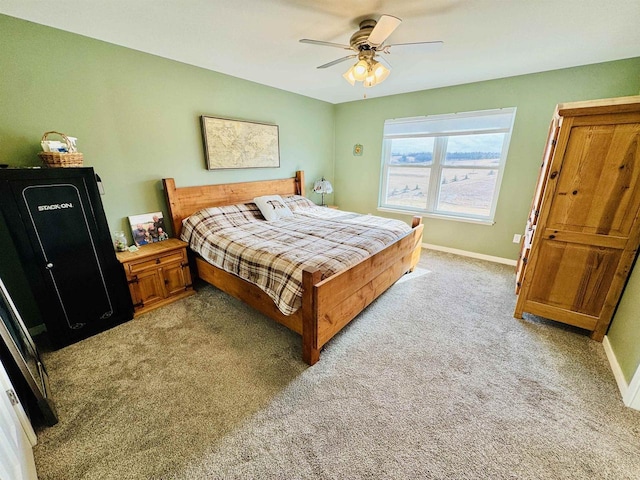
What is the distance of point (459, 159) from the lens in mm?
3680

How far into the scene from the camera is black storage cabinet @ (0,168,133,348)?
1.73 meters

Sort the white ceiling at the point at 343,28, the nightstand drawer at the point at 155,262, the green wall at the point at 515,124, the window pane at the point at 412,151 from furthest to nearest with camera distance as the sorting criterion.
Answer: the window pane at the point at 412,151 < the green wall at the point at 515,124 < the nightstand drawer at the point at 155,262 < the white ceiling at the point at 343,28

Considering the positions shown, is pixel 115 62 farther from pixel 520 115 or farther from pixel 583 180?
pixel 520 115

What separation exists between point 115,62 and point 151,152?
0.79 metres

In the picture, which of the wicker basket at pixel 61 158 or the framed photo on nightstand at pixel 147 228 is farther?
the framed photo on nightstand at pixel 147 228

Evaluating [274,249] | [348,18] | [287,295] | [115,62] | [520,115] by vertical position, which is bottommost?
[287,295]

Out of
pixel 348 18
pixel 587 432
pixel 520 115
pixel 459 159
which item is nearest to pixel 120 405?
pixel 587 432

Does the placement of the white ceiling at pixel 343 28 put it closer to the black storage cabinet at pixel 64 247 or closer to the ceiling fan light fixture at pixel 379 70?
the ceiling fan light fixture at pixel 379 70

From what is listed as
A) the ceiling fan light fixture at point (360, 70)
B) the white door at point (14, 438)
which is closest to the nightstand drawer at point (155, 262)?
the white door at point (14, 438)

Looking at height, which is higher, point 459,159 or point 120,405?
point 459,159

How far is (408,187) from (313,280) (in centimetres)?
329

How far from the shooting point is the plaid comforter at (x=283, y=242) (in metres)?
Answer: 1.90

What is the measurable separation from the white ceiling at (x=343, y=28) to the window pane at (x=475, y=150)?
815 millimetres

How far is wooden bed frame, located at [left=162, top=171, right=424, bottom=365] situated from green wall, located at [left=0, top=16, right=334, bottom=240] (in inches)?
6.3
